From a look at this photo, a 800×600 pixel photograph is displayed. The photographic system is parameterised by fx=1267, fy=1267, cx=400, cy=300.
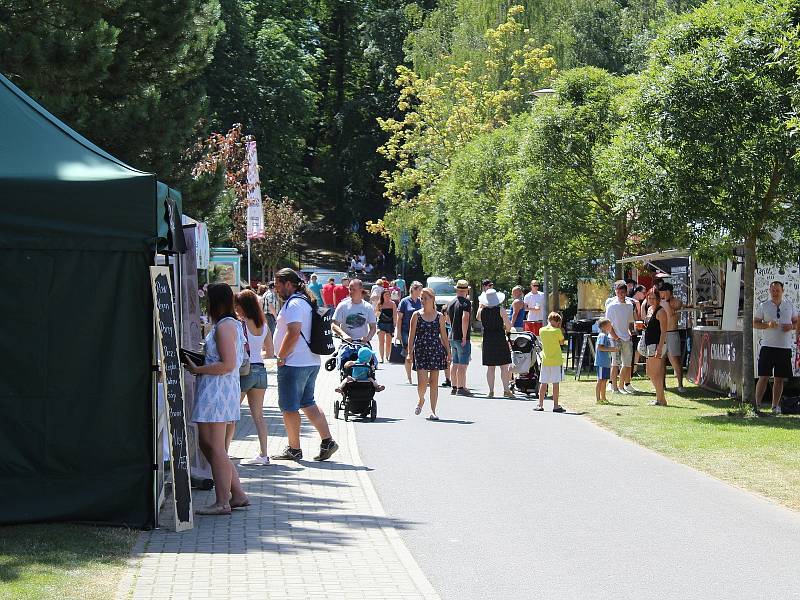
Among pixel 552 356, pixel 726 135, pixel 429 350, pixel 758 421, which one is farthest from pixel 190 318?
pixel 726 135

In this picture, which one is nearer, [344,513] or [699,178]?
[344,513]

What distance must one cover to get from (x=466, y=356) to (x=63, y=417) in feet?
44.2

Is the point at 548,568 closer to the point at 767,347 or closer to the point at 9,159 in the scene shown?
the point at 9,159

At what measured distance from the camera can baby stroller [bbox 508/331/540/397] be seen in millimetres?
21984

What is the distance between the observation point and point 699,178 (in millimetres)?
18375

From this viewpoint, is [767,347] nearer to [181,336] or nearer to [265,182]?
[181,336]

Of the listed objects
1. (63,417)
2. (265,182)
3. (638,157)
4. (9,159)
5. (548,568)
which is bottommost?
(548,568)

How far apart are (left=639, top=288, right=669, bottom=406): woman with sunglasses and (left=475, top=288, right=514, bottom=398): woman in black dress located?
228 centimetres

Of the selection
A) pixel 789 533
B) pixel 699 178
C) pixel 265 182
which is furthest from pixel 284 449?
pixel 265 182

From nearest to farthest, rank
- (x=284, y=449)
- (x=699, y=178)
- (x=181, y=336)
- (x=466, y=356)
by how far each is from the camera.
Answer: (x=181, y=336)
(x=284, y=449)
(x=699, y=178)
(x=466, y=356)

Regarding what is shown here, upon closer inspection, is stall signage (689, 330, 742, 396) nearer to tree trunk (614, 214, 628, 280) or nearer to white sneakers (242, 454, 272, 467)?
tree trunk (614, 214, 628, 280)

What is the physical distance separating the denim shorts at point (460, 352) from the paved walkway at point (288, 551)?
9511mm

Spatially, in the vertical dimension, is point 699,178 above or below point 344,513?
above

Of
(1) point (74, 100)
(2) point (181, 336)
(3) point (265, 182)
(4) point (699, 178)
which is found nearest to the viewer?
(2) point (181, 336)
